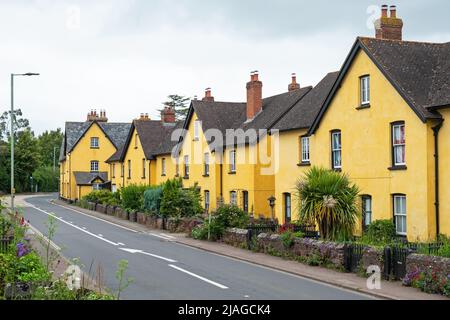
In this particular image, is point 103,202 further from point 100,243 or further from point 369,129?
point 369,129

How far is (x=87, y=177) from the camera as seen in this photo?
7581cm

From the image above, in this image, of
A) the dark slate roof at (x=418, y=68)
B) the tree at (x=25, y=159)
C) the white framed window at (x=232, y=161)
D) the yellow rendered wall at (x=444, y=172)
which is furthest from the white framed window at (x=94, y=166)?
the yellow rendered wall at (x=444, y=172)

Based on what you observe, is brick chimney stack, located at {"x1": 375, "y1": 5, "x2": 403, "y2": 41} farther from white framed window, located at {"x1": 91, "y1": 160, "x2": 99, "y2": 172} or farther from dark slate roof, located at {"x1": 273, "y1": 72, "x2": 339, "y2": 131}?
white framed window, located at {"x1": 91, "y1": 160, "x2": 99, "y2": 172}

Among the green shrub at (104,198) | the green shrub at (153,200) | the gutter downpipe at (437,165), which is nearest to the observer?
the gutter downpipe at (437,165)

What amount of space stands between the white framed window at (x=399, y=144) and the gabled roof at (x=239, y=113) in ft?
40.1

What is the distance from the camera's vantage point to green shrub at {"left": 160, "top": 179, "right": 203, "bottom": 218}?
37.1 m

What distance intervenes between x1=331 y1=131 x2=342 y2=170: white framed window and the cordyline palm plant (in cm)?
666

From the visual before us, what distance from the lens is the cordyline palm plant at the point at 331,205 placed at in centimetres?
2233

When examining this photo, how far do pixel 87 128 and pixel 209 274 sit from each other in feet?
198

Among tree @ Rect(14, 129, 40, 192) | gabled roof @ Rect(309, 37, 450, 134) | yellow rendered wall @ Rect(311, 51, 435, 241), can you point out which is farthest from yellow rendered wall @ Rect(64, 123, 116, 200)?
gabled roof @ Rect(309, 37, 450, 134)

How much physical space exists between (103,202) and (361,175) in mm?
33518

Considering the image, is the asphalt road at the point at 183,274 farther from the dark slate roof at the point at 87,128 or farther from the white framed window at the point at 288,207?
the dark slate roof at the point at 87,128

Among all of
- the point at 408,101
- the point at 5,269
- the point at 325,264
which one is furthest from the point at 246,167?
the point at 5,269

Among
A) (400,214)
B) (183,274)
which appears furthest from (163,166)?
(183,274)
